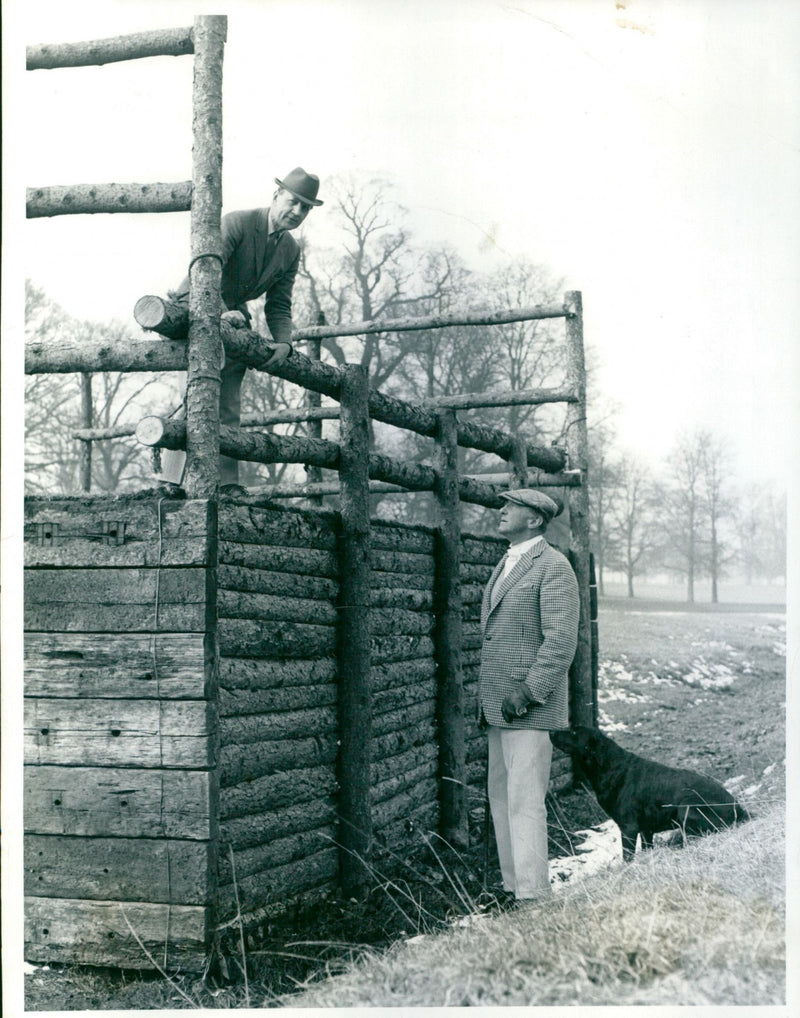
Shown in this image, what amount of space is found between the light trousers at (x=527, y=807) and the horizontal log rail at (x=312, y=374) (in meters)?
2.17

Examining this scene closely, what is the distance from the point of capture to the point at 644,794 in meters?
6.29

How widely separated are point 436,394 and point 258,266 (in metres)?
13.9

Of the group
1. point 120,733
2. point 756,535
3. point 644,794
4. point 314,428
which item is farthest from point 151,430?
point 756,535

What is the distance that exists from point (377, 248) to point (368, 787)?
1368cm

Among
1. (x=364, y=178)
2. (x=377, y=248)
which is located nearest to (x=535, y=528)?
(x=364, y=178)

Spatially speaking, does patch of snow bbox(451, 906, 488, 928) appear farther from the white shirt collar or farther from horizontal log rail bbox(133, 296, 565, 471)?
horizontal log rail bbox(133, 296, 565, 471)

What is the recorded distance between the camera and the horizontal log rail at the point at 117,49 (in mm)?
4949

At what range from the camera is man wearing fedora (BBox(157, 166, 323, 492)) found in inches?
235

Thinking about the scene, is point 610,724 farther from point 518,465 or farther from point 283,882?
point 283,882

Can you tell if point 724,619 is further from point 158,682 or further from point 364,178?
point 158,682

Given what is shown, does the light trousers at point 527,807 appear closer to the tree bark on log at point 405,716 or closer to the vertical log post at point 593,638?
the tree bark on log at point 405,716

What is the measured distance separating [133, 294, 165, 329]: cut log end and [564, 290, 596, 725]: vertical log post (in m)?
5.51

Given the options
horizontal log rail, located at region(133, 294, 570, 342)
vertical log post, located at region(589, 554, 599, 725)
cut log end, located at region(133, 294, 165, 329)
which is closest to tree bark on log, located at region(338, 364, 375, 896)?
cut log end, located at region(133, 294, 165, 329)

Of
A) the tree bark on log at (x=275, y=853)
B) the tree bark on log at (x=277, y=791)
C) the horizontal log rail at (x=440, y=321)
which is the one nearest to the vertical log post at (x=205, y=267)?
the tree bark on log at (x=277, y=791)
